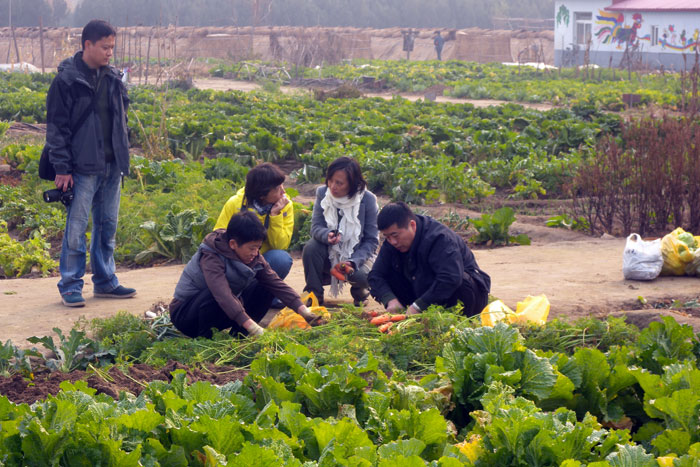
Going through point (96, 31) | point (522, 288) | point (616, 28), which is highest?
point (616, 28)

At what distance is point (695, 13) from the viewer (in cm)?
3350

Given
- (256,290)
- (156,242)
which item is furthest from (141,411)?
(156,242)

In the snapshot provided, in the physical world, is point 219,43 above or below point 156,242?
above

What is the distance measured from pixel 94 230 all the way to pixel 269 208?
1.47 m

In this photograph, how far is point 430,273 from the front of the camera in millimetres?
5180

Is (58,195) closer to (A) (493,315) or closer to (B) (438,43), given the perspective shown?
(A) (493,315)

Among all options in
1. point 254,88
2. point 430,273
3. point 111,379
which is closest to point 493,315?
point 430,273

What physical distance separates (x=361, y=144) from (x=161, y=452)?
422 inches

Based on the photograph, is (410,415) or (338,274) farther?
(338,274)

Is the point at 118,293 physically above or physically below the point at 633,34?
below

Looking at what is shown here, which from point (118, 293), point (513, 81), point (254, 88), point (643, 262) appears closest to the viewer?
point (118, 293)

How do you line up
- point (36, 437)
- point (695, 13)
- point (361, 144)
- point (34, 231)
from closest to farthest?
point (36, 437) → point (34, 231) → point (361, 144) → point (695, 13)

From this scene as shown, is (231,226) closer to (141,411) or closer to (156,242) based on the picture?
(141,411)

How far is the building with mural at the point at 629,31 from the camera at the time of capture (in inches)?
1335
